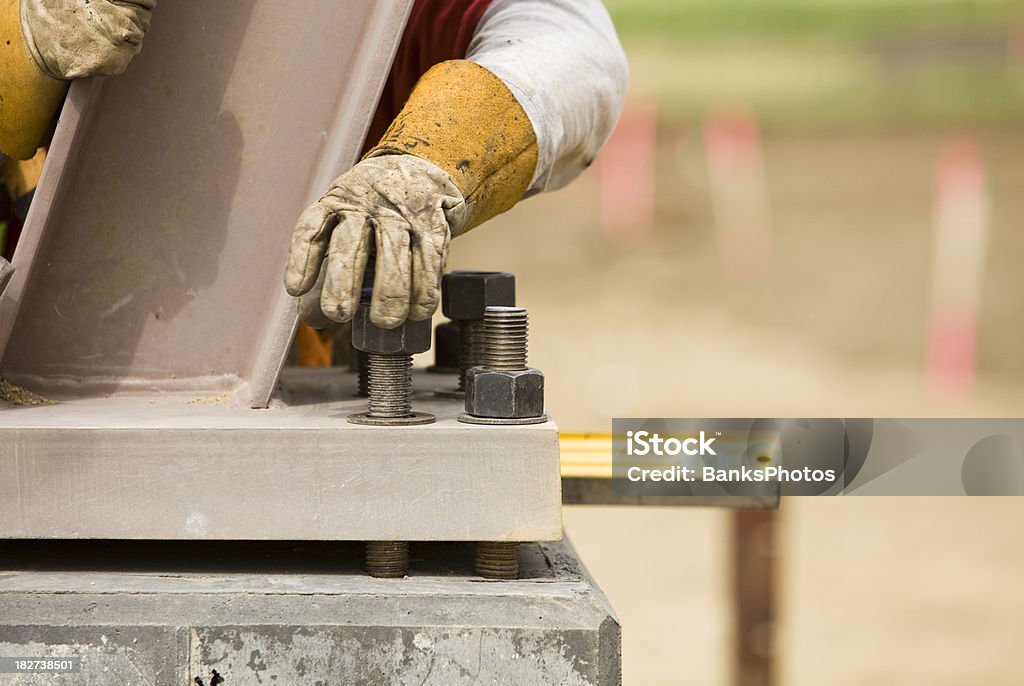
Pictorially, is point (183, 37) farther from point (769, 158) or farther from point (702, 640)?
point (769, 158)

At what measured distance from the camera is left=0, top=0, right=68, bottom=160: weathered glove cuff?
1.72 meters

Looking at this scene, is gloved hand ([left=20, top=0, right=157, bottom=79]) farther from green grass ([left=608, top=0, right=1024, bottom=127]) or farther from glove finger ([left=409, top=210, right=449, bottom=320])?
green grass ([left=608, top=0, right=1024, bottom=127])

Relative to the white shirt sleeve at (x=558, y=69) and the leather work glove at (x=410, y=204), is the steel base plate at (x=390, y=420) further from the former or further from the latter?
the white shirt sleeve at (x=558, y=69)

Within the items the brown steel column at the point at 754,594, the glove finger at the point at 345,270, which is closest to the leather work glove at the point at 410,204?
the glove finger at the point at 345,270

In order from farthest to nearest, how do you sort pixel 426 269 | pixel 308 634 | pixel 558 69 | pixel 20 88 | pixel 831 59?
pixel 831 59 < pixel 558 69 < pixel 20 88 < pixel 426 269 < pixel 308 634

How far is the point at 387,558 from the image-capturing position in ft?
5.35

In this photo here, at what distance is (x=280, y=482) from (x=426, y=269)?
33 cm

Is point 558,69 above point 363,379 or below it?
above

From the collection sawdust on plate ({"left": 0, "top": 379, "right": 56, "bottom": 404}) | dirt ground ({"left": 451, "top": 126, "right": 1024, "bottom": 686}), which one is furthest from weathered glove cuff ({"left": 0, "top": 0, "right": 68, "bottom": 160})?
dirt ground ({"left": 451, "top": 126, "right": 1024, "bottom": 686})

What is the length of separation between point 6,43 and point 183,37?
0.25 m

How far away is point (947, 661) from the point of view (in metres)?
4.48

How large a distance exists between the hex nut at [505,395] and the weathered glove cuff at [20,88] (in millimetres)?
721

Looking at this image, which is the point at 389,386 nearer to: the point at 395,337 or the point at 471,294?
the point at 395,337

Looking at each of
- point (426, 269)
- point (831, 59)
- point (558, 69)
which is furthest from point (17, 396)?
point (831, 59)
